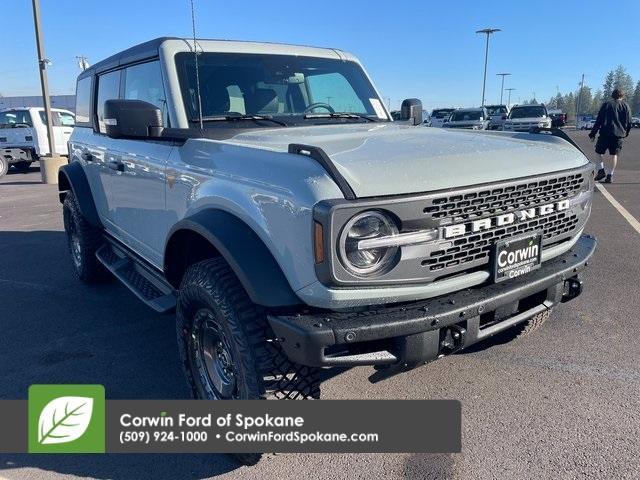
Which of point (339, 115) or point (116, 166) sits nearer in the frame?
point (339, 115)

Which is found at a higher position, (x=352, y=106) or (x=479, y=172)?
(x=352, y=106)

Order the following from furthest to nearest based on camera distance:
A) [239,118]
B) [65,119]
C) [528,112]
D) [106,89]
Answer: [528,112] → [65,119] → [106,89] → [239,118]

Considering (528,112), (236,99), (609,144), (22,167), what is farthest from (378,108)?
(528,112)

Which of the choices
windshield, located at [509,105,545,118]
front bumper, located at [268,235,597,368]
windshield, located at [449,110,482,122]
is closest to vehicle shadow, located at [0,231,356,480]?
front bumper, located at [268,235,597,368]

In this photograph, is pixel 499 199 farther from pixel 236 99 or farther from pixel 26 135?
pixel 26 135

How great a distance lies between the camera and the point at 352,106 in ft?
12.9

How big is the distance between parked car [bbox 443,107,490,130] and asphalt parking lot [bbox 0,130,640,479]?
58.1 ft

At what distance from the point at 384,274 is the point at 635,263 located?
4388 millimetres

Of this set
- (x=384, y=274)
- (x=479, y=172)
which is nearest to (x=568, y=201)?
(x=479, y=172)

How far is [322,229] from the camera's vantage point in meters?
1.96

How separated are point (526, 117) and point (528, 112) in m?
0.49

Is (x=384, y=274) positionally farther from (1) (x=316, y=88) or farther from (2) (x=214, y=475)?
(1) (x=316, y=88)

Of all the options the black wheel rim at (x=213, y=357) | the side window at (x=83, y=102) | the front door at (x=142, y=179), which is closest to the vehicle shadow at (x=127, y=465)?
the black wheel rim at (x=213, y=357)

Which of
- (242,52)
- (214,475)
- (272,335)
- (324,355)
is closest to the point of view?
(324,355)
